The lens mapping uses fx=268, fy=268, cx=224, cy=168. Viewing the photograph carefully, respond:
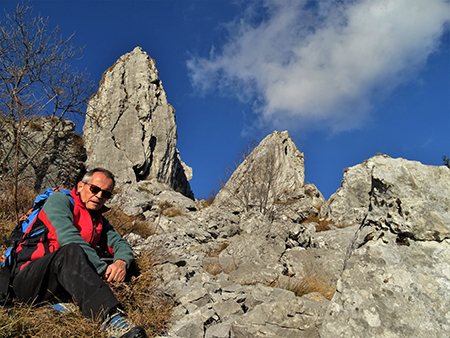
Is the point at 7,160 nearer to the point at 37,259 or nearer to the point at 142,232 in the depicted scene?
the point at 142,232

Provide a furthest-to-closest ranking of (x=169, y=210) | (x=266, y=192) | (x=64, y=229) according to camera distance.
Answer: (x=266, y=192) < (x=169, y=210) < (x=64, y=229)

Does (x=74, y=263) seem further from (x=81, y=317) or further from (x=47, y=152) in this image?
(x=47, y=152)

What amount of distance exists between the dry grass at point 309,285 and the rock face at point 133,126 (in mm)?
20651

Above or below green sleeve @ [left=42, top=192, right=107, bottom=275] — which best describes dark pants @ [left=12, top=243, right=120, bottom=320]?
below

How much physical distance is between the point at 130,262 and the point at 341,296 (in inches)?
98.1

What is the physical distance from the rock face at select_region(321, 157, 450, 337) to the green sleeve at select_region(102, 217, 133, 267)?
2371mm

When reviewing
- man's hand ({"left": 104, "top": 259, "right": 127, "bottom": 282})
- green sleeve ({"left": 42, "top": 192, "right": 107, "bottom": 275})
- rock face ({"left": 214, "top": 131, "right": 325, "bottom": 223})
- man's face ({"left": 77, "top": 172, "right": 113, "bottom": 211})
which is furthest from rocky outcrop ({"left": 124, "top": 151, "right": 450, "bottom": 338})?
rock face ({"left": 214, "top": 131, "right": 325, "bottom": 223})

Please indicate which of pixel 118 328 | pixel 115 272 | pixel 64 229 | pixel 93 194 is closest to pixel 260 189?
pixel 93 194

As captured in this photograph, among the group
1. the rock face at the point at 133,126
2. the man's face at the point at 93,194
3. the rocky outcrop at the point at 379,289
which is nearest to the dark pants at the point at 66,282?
the man's face at the point at 93,194

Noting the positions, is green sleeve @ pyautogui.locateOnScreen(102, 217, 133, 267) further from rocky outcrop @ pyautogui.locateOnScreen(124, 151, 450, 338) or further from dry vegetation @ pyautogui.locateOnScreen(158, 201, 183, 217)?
dry vegetation @ pyautogui.locateOnScreen(158, 201, 183, 217)

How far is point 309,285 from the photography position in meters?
5.08

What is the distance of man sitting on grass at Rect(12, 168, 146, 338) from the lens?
243 centimetres

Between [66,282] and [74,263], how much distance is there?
18 cm

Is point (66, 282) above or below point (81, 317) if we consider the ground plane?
above
